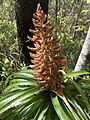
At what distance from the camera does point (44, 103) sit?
180 cm

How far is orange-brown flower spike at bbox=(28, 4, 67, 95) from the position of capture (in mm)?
1612

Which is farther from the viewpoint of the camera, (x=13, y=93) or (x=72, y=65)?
(x=72, y=65)

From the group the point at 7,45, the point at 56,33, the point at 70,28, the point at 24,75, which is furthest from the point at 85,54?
the point at 70,28

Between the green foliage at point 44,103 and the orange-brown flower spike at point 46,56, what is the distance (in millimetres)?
62

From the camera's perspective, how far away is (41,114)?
5.68ft

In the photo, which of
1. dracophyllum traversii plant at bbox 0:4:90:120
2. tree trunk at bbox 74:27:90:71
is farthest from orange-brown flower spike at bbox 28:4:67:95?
tree trunk at bbox 74:27:90:71

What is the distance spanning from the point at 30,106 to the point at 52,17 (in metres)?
3.55

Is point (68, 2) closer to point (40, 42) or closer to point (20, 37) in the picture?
point (20, 37)

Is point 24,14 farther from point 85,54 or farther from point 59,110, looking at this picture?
point 59,110

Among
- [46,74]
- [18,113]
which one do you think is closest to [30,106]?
[18,113]

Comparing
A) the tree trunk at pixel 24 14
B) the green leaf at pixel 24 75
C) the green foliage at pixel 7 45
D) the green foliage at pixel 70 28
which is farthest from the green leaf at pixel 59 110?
the green foliage at pixel 70 28

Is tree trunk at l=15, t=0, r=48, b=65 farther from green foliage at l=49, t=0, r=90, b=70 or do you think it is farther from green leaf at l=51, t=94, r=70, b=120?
green leaf at l=51, t=94, r=70, b=120

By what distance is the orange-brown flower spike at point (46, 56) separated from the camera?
63.5 inches

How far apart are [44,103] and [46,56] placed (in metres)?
0.31
